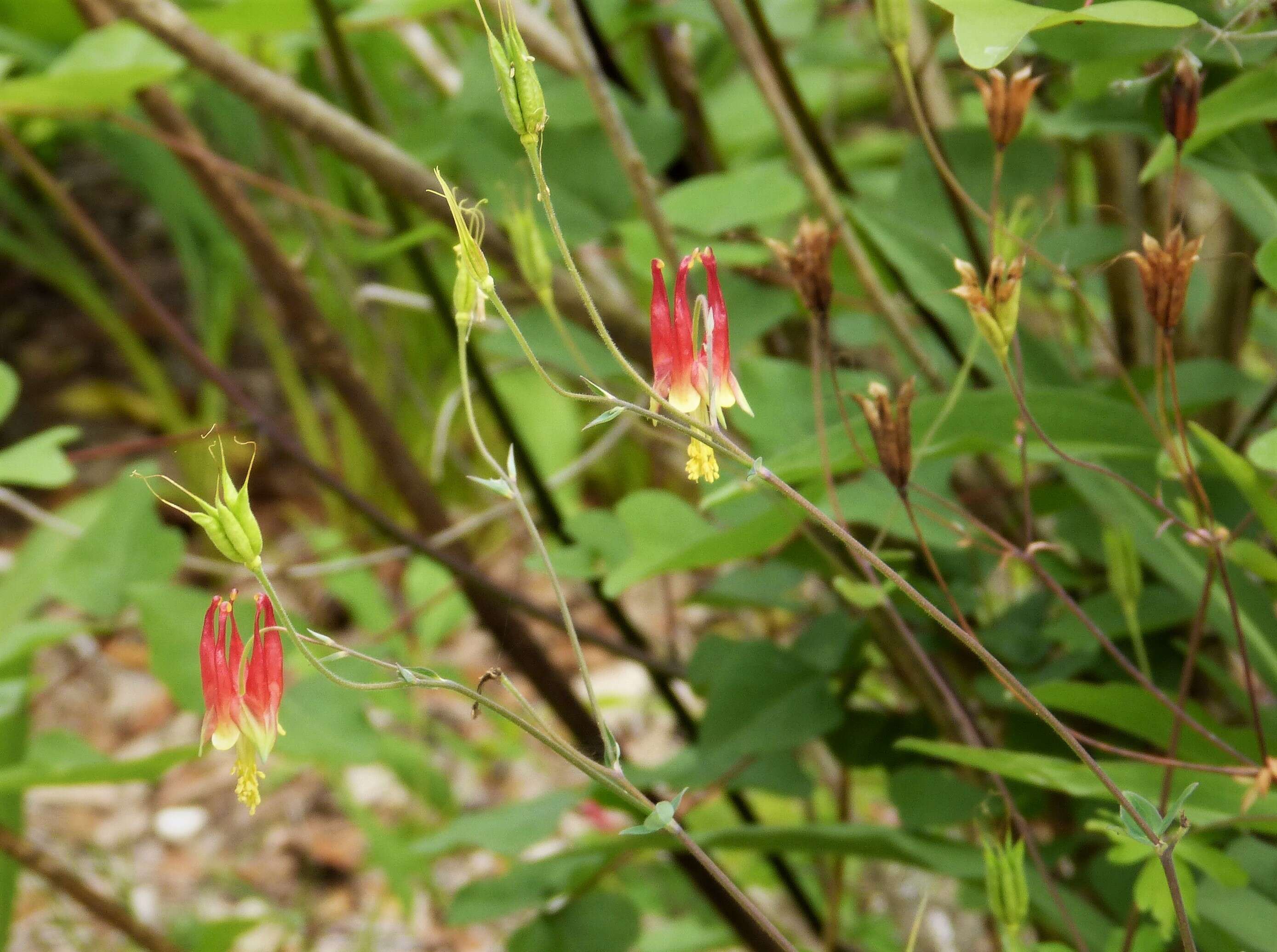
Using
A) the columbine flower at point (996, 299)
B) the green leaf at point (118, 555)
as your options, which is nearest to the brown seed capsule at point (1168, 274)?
the columbine flower at point (996, 299)

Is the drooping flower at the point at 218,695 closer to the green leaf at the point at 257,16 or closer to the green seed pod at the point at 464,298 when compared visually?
the green seed pod at the point at 464,298

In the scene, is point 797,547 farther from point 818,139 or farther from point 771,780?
point 818,139

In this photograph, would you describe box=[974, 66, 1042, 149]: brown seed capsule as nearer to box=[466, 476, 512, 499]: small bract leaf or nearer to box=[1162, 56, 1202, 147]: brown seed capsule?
box=[1162, 56, 1202, 147]: brown seed capsule

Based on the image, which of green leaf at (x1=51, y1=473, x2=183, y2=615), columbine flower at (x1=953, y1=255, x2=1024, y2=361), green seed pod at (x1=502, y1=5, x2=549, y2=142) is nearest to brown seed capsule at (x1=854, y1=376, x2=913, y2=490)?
columbine flower at (x1=953, y1=255, x2=1024, y2=361)

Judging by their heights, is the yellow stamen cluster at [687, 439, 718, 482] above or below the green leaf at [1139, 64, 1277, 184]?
above

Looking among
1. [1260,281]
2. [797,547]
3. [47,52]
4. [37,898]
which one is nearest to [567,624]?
[797,547]
